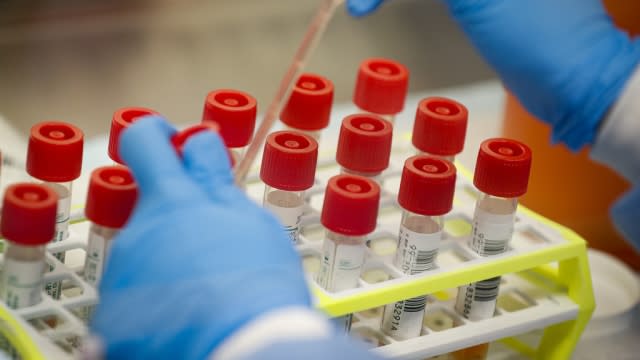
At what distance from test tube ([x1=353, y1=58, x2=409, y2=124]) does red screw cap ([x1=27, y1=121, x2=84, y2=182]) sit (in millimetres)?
292

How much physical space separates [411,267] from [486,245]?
0.08 m

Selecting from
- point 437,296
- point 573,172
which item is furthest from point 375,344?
point 573,172

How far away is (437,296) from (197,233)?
382 mm

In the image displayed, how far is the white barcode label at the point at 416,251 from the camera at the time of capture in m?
0.84

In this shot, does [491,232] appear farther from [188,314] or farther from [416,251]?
[188,314]

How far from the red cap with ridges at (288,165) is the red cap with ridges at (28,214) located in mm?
177

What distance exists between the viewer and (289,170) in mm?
833

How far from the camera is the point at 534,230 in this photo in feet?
3.12

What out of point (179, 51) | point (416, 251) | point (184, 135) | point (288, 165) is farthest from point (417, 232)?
point (179, 51)

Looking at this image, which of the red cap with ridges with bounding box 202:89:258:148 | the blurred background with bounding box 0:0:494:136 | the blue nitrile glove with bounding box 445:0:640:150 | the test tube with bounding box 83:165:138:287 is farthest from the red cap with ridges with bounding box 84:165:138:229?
the blurred background with bounding box 0:0:494:136

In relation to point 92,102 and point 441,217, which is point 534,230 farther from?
point 92,102

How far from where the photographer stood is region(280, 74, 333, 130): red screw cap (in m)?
0.94

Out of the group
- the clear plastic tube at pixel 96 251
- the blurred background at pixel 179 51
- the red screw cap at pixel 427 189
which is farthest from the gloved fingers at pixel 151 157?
the blurred background at pixel 179 51

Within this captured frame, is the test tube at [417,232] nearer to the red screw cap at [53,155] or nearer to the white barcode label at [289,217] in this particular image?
the white barcode label at [289,217]
